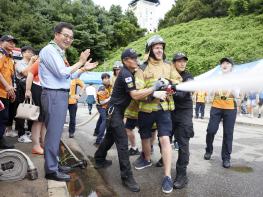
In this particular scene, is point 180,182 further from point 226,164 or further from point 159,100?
point 226,164

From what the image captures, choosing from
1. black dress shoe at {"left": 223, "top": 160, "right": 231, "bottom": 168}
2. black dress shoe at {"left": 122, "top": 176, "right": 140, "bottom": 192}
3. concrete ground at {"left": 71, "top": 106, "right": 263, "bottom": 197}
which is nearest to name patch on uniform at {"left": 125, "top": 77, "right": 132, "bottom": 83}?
black dress shoe at {"left": 122, "top": 176, "right": 140, "bottom": 192}

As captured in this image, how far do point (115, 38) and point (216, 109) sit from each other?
48.6m

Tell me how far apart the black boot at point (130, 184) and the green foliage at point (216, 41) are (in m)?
22.1

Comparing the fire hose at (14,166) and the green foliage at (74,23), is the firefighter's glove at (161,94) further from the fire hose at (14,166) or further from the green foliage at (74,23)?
the green foliage at (74,23)

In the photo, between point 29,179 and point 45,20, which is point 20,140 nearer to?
point 29,179

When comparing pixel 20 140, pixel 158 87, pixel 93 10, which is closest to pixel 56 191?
pixel 158 87

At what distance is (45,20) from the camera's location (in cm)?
4297

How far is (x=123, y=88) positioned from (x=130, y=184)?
133cm

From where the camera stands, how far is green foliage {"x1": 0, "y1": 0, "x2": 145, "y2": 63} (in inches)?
1459

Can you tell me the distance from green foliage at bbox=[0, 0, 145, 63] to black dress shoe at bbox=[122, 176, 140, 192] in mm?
32631

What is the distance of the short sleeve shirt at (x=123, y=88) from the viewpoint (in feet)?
14.5

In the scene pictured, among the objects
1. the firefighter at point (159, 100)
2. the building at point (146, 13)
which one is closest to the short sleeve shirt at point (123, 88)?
the firefighter at point (159, 100)

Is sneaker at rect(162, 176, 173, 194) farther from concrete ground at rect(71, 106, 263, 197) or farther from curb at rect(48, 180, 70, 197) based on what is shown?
curb at rect(48, 180, 70, 197)

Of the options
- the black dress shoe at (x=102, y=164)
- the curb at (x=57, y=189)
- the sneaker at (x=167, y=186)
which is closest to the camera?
the curb at (x=57, y=189)
